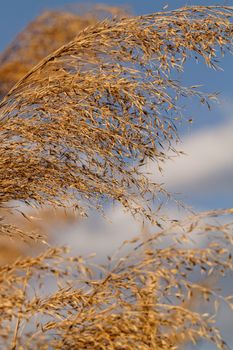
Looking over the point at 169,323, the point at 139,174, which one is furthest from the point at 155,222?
the point at 169,323

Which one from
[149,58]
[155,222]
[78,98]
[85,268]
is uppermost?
[149,58]

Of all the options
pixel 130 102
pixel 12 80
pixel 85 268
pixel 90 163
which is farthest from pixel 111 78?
pixel 85 268

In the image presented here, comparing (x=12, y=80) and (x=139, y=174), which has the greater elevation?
(x=12, y=80)

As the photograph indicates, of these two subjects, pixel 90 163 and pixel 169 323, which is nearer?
pixel 169 323

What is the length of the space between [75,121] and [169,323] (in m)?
2.28

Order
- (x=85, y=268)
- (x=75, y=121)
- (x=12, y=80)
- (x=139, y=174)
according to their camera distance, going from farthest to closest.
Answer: (x=12, y=80)
(x=139, y=174)
(x=75, y=121)
(x=85, y=268)

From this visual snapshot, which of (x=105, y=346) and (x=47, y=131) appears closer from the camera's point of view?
(x=105, y=346)

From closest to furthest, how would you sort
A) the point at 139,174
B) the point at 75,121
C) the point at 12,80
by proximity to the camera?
1. the point at 75,121
2. the point at 139,174
3. the point at 12,80

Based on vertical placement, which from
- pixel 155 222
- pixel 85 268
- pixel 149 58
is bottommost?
pixel 85 268

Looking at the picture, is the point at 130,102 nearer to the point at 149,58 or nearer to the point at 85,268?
the point at 149,58

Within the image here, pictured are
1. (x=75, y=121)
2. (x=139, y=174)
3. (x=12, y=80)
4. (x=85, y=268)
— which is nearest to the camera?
(x=85, y=268)

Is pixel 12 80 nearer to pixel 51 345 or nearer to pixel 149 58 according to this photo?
pixel 149 58

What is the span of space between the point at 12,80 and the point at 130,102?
1576mm

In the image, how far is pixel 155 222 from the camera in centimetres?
575
